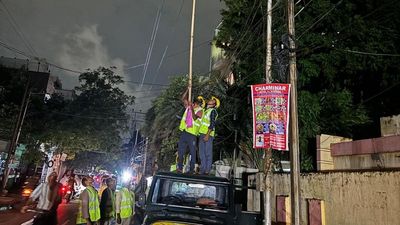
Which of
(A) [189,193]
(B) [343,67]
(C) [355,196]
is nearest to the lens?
(A) [189,193]

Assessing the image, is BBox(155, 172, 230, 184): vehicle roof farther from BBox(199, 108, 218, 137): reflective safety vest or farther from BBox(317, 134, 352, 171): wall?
BBox(317, 134, 352, 171): wall

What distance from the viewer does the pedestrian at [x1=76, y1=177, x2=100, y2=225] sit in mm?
8109

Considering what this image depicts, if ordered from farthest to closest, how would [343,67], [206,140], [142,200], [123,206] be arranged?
[343,67], [123,206], [206,140], [142,200]

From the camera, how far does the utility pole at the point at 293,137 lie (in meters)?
8.40

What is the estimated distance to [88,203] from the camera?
8.23 m

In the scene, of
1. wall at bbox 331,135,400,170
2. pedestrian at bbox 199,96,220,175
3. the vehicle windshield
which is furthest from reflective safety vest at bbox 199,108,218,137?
wall at bbox 331,135,400,170

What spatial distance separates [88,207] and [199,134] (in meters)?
3.18

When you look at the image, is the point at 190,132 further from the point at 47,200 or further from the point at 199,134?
the point at 47,200

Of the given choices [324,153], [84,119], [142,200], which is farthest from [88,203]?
[84,119]

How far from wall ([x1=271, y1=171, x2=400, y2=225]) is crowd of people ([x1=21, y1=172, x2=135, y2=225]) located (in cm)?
513

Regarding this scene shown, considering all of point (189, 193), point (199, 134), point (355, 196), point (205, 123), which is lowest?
point (189, 193)

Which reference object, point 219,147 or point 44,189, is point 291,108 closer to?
point 44,189

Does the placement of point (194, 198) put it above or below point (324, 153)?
below

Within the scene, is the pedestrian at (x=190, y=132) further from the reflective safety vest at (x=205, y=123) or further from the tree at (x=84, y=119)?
the tree at (x=84, y=119)
